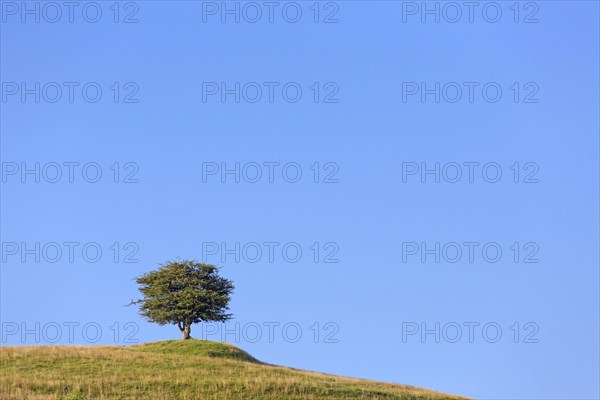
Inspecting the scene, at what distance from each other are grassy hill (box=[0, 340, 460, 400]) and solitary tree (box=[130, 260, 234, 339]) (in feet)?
17.8

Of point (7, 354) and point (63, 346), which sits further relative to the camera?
point (63, 346)

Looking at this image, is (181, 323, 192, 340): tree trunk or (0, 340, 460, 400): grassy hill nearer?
(0, 340, 460, 400): grassy hill

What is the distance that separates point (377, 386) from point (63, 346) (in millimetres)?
27086

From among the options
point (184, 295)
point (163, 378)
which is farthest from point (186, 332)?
point (163, 378)

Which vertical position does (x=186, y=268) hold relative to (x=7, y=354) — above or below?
above

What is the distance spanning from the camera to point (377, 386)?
6256 centimetres

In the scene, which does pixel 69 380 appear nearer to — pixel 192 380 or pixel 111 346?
pixel 192 380

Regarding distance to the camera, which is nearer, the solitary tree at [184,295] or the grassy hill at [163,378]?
the grassy hill at [163,378]

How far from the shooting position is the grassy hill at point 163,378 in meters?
50.6

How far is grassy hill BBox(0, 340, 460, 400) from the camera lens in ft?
166

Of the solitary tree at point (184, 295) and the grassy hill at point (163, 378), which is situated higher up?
the solitary tree at point (184, 295)

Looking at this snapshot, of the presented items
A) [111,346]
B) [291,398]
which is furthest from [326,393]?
[111,346]

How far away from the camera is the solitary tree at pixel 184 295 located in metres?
75.8

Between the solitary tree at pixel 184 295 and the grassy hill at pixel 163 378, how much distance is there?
5.42 meters
